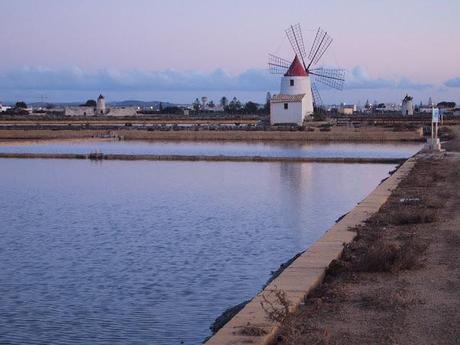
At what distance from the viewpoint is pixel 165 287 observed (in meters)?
8.11

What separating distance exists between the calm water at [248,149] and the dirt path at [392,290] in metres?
20.8

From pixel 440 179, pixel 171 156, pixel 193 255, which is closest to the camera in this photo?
pixel 193 255

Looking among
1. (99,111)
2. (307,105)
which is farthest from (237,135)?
(99,111)

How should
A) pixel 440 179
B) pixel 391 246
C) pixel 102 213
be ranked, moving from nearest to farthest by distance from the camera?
pixel 391 246 → pixel 102 213 → pixel 440 179

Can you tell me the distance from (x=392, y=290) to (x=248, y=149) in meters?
28.8

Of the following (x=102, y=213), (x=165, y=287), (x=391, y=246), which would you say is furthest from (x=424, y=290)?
(x=102, y=213)

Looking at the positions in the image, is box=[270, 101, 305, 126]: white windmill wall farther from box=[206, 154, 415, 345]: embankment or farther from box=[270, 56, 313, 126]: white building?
box=[206, 154, 415, 345]: embankment

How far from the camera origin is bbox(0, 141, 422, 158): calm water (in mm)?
31797

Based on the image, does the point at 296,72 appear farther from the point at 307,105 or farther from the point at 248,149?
the point at 248,149

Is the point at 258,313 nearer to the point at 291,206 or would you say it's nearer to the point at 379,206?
the point at 379,206

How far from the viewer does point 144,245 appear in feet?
35.1

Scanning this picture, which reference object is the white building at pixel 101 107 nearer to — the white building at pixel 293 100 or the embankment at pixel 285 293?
the white building at pixel 293 100

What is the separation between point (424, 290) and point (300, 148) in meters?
29.5

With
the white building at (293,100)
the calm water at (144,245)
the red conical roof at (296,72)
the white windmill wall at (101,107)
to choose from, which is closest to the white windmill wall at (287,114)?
the white building at (293,100)
